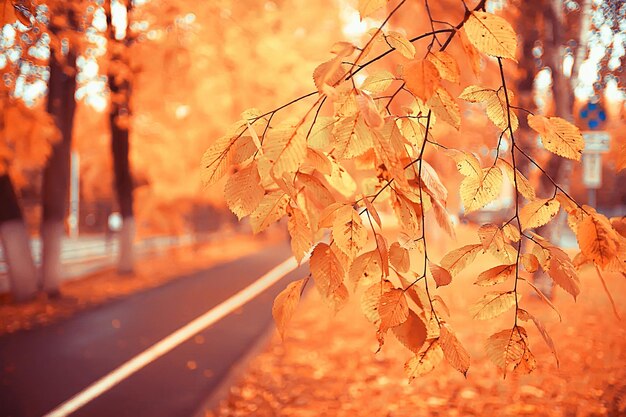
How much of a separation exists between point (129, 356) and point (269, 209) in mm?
6114

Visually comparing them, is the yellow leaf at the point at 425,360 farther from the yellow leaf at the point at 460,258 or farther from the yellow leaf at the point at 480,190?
the yellow leaf at the point at 480,190

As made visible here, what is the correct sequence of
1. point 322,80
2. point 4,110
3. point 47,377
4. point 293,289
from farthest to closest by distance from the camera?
point 4,110
point 47,377
point 293,289
point 322,80

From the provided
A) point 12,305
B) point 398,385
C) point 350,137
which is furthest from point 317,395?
point 12,305

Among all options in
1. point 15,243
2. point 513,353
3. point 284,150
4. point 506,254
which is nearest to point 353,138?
point 284,150

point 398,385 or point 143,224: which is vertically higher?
point 143,224

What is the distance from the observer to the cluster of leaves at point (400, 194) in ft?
4.38

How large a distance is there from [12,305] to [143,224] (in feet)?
28.9

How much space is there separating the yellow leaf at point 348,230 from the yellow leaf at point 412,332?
0.25 metres

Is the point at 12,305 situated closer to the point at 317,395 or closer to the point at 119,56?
the point at 119,56

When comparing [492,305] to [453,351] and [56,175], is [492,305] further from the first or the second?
[56,175]

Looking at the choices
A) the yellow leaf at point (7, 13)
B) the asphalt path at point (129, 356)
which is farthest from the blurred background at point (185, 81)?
the asphalt path at point (129, 356)

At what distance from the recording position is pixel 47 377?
5.93 m

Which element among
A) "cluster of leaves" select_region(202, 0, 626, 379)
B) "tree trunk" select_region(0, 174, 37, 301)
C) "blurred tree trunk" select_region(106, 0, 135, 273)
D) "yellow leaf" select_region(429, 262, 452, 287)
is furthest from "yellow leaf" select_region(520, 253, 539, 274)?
"blurred tree trunk" select_region(106, 0, 135, 273)

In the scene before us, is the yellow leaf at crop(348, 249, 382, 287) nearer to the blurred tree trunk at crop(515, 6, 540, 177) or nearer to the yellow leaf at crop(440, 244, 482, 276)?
the yellow leaf at crop(440, 244, 482, 276)
